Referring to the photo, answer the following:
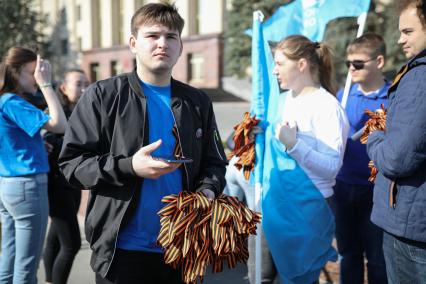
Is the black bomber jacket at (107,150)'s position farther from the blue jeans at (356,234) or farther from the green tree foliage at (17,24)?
the green tree foliage at (17,24)

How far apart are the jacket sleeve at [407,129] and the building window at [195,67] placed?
2534 cm

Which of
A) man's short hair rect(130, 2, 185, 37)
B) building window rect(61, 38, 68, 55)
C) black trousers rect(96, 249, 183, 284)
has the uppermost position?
building window rect(61, 38, 68, 55)

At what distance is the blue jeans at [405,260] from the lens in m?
1.74

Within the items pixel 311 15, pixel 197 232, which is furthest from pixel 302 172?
pixel 311 15

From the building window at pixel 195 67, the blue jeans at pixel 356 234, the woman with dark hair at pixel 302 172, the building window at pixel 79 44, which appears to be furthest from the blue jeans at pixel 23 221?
the building window at pixel 79 44

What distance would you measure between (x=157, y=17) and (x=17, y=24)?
34743 millimetres

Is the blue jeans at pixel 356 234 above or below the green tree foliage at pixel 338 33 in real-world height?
below

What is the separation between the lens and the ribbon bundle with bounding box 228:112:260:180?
2.67 m

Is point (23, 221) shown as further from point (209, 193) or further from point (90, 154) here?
A: point (209, 193)

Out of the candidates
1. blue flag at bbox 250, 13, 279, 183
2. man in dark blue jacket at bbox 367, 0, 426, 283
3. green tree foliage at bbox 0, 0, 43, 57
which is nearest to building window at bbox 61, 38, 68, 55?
green tree foliage at bbox 0, 0, 43, 57

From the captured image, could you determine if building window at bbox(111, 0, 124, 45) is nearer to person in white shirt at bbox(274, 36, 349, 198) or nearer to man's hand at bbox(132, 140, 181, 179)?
person in white shirt at bbox(274, 36, 349, 198)

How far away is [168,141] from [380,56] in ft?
6.00

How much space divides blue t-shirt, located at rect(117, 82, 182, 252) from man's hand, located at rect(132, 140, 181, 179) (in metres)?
0.15

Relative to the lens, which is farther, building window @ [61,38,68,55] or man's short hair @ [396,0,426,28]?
building window @ [61,38,68,55]
